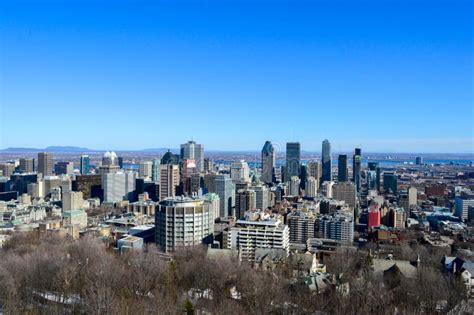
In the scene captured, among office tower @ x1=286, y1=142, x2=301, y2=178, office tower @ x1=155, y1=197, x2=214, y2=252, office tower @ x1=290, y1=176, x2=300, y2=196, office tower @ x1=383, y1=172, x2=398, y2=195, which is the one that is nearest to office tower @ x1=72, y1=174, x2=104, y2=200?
office tower @ x1=290, y1=176, x2=300, y2=196

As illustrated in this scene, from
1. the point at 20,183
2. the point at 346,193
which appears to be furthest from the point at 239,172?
the point at 20,183

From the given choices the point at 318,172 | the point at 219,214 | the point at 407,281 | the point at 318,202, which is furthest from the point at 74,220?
the point at 318,172

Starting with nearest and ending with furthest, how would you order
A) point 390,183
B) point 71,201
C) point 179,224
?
point 179,224 → point 71,201 → point 390,183

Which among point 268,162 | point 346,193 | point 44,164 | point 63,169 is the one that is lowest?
point 346,193

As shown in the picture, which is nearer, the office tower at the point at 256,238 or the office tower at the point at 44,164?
the office tower at the point at 256,238

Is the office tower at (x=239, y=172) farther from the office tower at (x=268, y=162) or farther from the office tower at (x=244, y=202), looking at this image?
the office tower at (x=244, y=202)

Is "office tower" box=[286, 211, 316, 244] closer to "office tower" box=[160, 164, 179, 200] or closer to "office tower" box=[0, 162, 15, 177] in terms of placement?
"office tower" box=[160, 164, 179, 200]

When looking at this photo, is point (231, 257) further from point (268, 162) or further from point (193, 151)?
point (193, 151)

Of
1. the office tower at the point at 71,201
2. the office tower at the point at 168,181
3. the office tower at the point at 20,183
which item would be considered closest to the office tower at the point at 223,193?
the office tower at the point at 168,181
